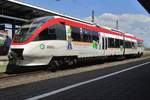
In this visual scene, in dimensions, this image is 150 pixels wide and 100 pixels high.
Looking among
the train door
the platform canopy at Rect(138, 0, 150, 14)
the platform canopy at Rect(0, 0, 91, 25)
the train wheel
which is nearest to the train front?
the train wheel

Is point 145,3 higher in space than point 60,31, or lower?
higher

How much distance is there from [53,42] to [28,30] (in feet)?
5.43

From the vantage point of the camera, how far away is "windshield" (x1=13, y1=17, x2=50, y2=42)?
1789 cm

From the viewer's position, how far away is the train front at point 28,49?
1739 cm

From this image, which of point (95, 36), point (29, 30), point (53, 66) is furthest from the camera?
point (95, 36)

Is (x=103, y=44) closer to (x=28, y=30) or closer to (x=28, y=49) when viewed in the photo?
(x=28, y=30)

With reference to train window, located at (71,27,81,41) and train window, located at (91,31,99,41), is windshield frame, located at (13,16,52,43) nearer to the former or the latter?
train window, located at (71,27,81,41)

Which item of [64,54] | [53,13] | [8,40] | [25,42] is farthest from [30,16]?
[25,42]

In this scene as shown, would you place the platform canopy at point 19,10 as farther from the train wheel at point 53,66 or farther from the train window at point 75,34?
the train wheel at point 53,66

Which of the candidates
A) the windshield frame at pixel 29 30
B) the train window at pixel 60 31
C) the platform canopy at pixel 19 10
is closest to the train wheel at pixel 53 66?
the train window at pixel 60 31

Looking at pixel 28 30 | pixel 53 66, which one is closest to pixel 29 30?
pixel 28 30

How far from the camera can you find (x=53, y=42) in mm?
18953

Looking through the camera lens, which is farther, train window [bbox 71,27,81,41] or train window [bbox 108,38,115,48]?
train window [bbox 108,38,115,48]

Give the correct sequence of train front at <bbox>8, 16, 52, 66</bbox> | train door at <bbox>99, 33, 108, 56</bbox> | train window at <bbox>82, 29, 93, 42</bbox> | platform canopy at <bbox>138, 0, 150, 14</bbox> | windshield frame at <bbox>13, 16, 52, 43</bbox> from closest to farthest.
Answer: train front at <bbox>8, 16, 52, 66</bbox> → windshield frame at <bbox>13, 16, 52, 43</bbox> → train window at <bbox>82, 29, 93, 42</bbox> → train door at <bbox>99, 33, 108, 56</bbox> → platform canopy at <bbox>138, 0, 150, 14</bbox>
